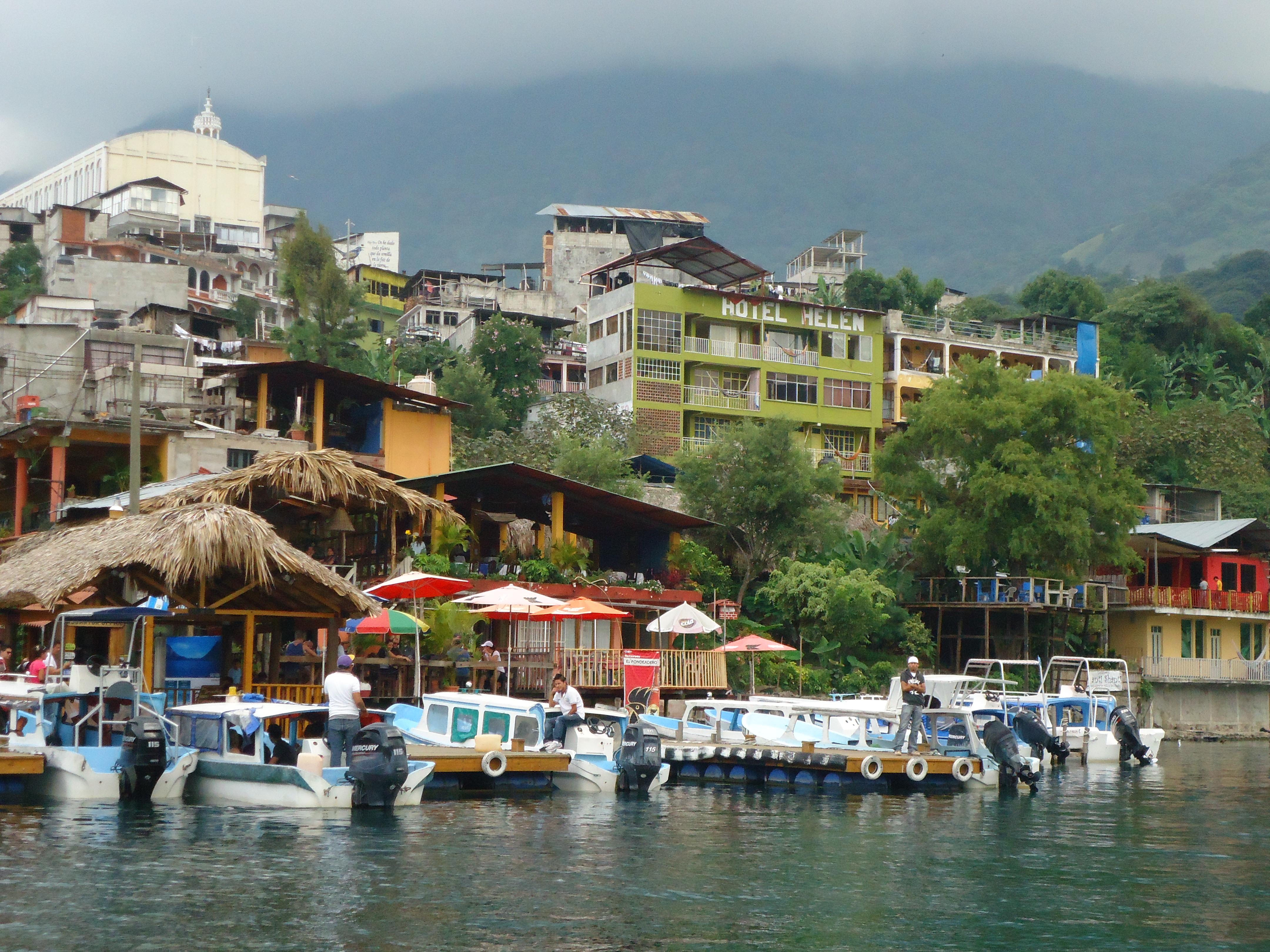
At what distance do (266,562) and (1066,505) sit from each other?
33609mm

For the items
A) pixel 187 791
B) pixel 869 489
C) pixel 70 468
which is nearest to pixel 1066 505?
pixel 869 489

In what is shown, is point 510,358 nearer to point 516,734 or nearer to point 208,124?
point 516,734

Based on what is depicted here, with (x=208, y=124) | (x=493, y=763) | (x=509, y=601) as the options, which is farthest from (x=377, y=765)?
(x=208, y=124)

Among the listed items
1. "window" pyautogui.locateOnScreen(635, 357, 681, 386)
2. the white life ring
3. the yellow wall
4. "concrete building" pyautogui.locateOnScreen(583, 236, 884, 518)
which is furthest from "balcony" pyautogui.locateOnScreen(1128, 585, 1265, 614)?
the white life ring

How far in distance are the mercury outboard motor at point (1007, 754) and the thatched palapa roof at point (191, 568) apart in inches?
466

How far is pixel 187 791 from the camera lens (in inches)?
903

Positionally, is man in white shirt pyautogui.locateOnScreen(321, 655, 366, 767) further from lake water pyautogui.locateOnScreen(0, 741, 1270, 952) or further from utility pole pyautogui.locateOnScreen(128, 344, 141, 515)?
utility pole pyautogui.locateOnScreen(128, 344, 141, 515)

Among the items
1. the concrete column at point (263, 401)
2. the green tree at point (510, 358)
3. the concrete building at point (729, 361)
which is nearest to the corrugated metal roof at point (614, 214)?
the green tree at point (510, 358)

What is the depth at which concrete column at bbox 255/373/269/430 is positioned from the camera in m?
42.7

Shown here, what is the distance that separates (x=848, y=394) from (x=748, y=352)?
5.54 metres

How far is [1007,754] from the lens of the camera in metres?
28.0

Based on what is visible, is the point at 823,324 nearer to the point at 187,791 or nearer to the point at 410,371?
the point at 410,371

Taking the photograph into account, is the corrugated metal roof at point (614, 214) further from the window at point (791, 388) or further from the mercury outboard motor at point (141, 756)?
the mercury outboard motor at point (141, 756)

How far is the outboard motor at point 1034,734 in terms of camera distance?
30.7 metres
